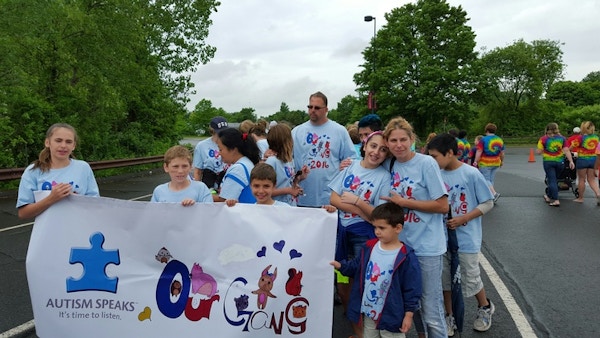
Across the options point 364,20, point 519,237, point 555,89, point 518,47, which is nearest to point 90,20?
point 519,237

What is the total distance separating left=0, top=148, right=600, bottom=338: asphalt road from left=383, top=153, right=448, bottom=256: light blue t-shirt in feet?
4.05

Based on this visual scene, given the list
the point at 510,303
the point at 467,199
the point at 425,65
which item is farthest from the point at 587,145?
the point at 425,65

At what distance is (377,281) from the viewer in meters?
3.20

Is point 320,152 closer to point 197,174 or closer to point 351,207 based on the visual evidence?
point 351,207

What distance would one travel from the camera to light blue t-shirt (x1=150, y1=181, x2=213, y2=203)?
154 inches

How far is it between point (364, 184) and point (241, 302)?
123 cm

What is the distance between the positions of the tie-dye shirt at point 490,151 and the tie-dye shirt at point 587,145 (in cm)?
195

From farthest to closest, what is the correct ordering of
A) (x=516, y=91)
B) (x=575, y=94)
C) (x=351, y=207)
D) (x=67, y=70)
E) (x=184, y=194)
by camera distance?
(x=575, y=94) < (x=516, y=91) < (x=67, y=70) < (x=184, y=194) < (x=351, y=207)

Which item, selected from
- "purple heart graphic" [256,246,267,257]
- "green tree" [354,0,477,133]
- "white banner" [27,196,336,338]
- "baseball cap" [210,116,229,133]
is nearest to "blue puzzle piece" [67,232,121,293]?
"white banner" [27,196,336,338]

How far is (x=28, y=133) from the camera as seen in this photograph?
14773 mm

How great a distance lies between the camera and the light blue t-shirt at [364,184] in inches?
139

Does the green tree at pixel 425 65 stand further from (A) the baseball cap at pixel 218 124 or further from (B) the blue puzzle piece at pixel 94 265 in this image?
(B) the blue puzzle piece at pixel 94 265

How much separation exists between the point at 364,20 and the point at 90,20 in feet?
87.2

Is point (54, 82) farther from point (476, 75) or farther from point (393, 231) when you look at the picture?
point (476, 75)
